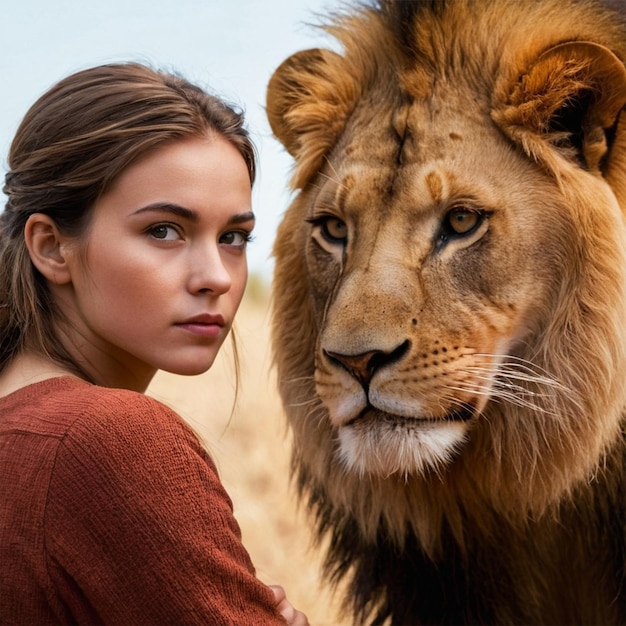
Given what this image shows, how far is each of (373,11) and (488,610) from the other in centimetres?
179

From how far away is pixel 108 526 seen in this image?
1456mm

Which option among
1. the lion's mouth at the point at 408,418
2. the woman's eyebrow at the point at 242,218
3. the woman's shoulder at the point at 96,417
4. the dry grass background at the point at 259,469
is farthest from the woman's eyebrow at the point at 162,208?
the dry grass background at the point at 259,469

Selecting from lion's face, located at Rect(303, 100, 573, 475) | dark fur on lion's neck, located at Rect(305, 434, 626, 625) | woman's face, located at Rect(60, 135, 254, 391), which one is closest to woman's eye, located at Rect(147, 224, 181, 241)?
woman's face, located at Rect(60, 135, 254, 391)

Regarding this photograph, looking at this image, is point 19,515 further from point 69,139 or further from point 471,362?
point 471,362

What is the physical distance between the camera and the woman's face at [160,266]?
5.90ft

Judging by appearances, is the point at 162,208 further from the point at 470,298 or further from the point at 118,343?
the point at 470,298

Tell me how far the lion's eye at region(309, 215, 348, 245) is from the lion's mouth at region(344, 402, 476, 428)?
0.53 metres

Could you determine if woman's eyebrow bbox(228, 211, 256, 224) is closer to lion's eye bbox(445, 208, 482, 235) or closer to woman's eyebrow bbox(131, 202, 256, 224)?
woman's eyebrow bbox(131, 202, 256, 224)

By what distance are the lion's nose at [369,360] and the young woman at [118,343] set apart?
309mm

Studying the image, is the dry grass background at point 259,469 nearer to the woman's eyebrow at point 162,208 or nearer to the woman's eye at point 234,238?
the woman's eye at point 234,238

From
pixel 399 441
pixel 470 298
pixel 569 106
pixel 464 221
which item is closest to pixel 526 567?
pixel 399 441

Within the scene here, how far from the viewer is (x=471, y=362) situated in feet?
7.14

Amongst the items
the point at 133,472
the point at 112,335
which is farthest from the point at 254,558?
the point at 133,472

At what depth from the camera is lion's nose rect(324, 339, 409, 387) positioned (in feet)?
6.90
